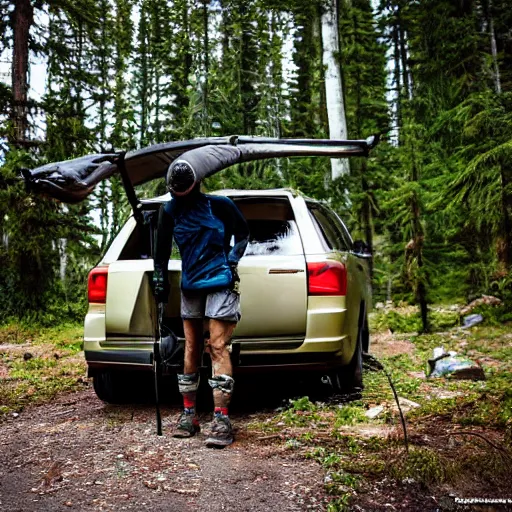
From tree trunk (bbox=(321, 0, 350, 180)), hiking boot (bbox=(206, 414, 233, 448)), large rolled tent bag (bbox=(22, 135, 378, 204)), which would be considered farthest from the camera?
tree trunk (bbox=(321, 0, 350, 180))

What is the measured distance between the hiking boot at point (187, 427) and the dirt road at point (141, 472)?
88 mm

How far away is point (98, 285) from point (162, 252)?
3.20ft

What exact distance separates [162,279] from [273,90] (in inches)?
406

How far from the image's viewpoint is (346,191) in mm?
12766

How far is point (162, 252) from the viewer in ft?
15.0

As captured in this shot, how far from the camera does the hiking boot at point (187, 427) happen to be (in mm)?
4461

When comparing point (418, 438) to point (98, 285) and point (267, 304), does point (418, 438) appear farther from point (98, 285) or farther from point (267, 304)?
point (98, 285)

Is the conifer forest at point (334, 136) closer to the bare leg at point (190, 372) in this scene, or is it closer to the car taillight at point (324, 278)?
the car taillight at point (324, 278)

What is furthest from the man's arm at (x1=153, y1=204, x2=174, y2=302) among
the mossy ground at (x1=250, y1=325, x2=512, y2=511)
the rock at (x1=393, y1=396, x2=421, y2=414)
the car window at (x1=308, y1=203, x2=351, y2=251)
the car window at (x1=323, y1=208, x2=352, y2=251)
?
the car window at (x1=323, y1=208, x2=352, y2=251)

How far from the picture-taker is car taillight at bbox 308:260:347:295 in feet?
16.1

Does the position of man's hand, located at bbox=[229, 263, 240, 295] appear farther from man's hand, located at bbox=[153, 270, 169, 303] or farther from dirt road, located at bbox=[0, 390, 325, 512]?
dirt road, located at bbox=[0, 390, 325, 512]

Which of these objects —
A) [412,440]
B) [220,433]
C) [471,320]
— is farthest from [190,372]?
[471,320]

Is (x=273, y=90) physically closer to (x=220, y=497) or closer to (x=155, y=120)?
(x=220, y=497)

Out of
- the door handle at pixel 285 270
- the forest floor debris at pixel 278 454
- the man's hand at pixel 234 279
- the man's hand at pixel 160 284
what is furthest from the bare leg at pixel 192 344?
the door handle at pixel 285 270
